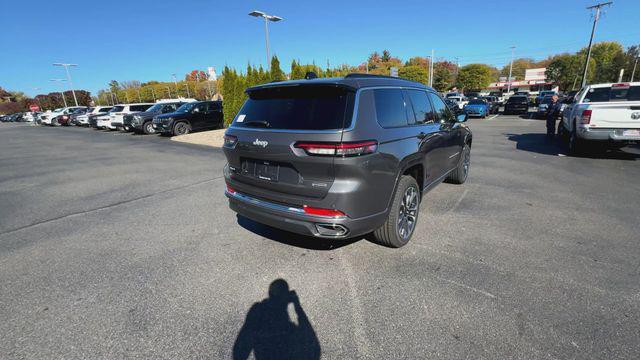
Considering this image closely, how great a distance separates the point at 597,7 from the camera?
30.8 meters

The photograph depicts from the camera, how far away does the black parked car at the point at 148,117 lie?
1727 centimetres

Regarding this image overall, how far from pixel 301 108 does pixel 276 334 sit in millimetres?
1984

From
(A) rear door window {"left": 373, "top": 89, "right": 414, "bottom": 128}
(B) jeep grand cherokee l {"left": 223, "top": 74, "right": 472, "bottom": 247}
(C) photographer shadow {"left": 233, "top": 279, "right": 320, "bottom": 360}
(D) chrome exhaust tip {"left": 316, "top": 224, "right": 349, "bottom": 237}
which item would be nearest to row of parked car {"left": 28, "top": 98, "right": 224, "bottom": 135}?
(B) jeep grand cherokee l {"left": 223, "top": 74, "right": 472, "bottom": 247}

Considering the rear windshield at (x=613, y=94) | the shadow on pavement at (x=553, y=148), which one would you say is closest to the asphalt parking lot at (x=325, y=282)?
the shadow on pavement at (x=553, y=148)

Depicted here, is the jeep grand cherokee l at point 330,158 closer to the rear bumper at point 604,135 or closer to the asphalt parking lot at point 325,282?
the asphalt parking lot at point 325,282

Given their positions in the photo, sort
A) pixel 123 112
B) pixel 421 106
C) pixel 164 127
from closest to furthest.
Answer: pixel 421 106, pixel 164 127, pixel 123 112

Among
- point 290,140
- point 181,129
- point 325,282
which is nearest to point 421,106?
point 290,140

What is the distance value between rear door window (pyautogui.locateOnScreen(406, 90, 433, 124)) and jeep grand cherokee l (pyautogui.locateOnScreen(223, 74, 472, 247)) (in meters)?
0.14

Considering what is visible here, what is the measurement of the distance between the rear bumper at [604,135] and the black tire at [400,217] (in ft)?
22.1

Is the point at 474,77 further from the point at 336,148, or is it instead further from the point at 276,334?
the point at 276,334

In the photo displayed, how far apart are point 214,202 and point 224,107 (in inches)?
553

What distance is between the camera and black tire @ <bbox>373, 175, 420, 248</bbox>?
3291 millimetres

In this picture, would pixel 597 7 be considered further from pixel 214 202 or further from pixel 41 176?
pixel 41 176

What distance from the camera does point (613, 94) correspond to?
321 inches
